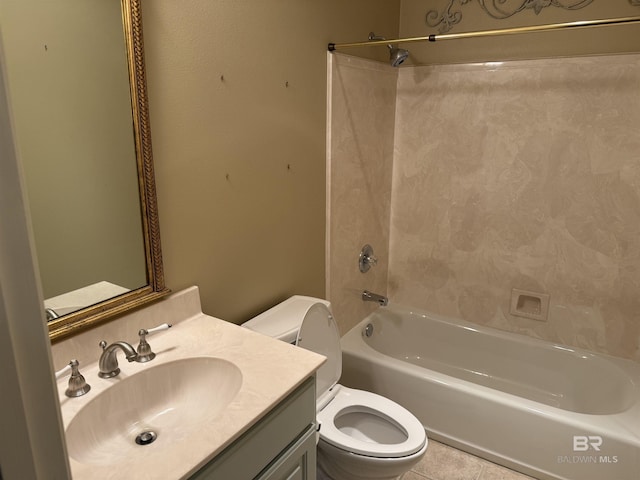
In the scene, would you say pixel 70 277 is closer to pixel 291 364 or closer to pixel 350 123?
pixel 291 364

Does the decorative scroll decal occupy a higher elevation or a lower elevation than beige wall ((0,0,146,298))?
higher

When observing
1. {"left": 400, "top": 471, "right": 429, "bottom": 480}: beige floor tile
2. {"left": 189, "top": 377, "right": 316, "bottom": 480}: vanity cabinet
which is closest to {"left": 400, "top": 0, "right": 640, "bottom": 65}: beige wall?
{"left": 189, "top": 377, "right": 316, "bottom": 480}: vanity cabinet

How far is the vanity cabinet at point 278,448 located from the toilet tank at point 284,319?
14.8 inches

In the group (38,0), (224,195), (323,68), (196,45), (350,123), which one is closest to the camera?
(38,0)

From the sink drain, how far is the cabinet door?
28cm

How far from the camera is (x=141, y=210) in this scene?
1.33 m

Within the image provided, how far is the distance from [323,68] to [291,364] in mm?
1327

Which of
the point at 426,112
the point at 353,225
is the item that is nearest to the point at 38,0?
the point at 353,225

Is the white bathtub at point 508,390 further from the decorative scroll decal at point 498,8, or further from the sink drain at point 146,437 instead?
the decorative scroll decal at point 498,8

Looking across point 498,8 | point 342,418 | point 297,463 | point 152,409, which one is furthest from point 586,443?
point 498,8

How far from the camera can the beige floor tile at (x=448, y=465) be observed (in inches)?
78.7

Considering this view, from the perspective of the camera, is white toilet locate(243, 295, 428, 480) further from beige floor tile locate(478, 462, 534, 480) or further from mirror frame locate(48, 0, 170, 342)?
beige floor tile locate(478, 462, 534, 480)

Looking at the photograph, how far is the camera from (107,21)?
118cm

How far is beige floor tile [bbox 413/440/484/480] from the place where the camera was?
6.56 feet
